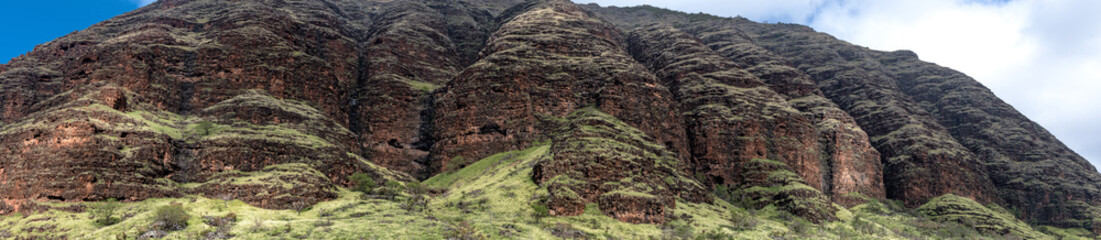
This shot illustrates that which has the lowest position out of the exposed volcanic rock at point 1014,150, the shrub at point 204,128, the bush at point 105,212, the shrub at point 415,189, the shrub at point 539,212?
the bush at point 105,212

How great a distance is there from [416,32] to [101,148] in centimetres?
7281

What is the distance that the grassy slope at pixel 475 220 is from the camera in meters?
47.4

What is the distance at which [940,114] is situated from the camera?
13975 centimetres

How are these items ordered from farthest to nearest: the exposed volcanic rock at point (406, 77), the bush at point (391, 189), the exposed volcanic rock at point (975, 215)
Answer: the exposed volcanic rock at point (406, 77) → the exposed volcanic rock at point (975, 215) → the bush at point (391, 189)

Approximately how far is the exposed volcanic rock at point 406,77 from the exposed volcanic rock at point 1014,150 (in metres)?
110

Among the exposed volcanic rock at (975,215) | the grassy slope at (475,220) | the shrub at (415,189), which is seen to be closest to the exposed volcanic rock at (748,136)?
the grassy slope at (475,220)

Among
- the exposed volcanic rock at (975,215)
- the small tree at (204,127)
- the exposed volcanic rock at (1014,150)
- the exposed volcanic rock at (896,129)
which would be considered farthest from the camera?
the exposed volcanic rock at (896,129)

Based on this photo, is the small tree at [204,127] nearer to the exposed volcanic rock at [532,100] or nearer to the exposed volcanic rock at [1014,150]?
the exposed volcanic rock at [532,100]

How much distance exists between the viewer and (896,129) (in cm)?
12200

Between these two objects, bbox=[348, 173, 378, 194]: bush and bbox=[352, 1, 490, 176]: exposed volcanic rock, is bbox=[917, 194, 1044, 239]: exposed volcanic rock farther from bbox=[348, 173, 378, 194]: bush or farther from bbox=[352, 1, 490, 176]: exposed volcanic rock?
bbox=[348, 173, 378, 194]: bush

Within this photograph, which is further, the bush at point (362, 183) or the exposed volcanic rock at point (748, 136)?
Answer: the exposed volcanic rock at point (748, 136)

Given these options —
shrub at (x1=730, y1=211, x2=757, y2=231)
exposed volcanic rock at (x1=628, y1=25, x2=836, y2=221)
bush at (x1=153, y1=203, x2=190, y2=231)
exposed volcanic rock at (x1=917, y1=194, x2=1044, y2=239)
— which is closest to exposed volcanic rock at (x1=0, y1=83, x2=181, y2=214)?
bush at (x1=153, y1=203, x2=190, y2=231)

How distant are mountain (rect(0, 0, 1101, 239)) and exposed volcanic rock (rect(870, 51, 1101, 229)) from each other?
20.5 inches

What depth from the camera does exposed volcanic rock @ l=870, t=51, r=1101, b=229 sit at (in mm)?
107438
